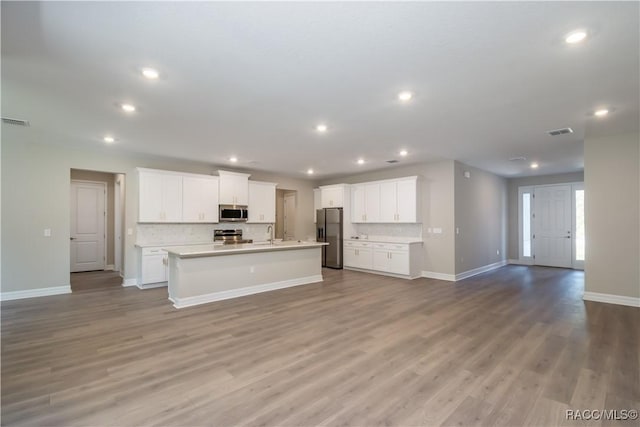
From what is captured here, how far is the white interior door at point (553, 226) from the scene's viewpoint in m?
8.45

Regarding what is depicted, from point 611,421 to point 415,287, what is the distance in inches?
158

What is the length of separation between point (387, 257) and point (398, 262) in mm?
324

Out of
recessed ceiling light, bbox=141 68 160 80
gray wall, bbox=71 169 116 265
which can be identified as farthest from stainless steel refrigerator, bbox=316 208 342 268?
recessed ceiling light, bbox=141 68 160 80

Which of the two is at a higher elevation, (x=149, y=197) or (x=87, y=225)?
(x=149, y=197)

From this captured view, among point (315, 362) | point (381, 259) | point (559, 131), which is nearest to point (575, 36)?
point (559, 131)

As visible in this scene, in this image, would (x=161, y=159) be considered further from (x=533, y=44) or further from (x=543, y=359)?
(x=543, y=359)

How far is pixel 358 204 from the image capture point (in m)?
8.38

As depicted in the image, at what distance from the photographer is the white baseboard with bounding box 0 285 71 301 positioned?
16.6 ft

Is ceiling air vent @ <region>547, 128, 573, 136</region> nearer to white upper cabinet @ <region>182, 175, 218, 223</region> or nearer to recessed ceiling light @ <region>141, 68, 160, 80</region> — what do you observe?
recessed ceiling light @ <region>141, 68, 160, 80</region>

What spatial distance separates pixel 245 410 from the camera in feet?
7.00

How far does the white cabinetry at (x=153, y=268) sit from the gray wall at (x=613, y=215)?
7.79 meters

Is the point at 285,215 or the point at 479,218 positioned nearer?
the point at 479,218

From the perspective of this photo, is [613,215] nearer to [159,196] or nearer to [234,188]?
[234,188]

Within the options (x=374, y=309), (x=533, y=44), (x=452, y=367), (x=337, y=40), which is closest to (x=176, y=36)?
(x=337, y=40)
